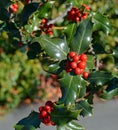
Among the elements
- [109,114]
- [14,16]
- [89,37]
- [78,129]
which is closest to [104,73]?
[89,37]

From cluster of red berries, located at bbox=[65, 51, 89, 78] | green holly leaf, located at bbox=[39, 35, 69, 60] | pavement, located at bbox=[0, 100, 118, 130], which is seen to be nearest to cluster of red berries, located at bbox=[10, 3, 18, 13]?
green holly leaf, located at bbox=[39, 35, 69, 60]

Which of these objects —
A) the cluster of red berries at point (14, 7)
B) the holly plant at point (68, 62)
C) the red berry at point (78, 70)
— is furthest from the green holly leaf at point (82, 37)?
the cluster of red berries at point (14, 7)

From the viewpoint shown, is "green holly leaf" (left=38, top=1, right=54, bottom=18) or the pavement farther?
the pavement

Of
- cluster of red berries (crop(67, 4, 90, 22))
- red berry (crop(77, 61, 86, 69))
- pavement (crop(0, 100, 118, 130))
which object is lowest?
red berry (crop(77, 61, 86, 69))

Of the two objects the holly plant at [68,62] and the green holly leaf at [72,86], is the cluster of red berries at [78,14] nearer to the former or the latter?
the holly plant at [68,62]

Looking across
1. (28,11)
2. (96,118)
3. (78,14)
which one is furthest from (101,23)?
(96,118)

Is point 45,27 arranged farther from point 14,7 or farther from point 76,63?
point 76,63

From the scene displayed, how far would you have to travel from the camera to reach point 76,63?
2254mm

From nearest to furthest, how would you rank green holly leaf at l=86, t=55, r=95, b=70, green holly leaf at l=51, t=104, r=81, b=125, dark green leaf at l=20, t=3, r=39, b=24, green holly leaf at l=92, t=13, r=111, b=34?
green holly leaf at l=51, t=104, r=81, b=125
green holly leaf at l=86, t=55, r=95, b=70
dark green leaf at l=20, t=3, r=39, b=24
green holly leaf at l=92, t=13, r=111, b=34

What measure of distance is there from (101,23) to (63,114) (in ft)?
2.55

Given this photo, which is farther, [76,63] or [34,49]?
[34,49]

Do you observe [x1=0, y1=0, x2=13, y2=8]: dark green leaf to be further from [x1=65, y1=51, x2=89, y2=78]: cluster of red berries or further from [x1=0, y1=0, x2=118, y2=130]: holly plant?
[x1=65, y1=51, x2=89, y2=78]: cluster of red berries

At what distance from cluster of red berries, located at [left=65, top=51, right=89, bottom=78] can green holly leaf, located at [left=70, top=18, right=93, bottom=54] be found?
46mm

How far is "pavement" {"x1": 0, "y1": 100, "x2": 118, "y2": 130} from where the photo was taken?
7.43m
